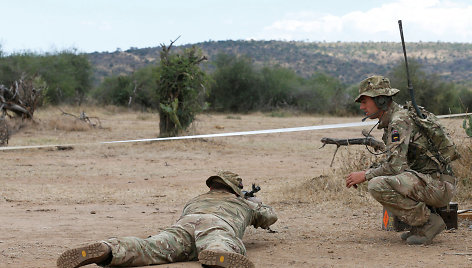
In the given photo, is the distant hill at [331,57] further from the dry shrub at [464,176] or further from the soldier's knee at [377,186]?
the soldier's knee at [377,186]

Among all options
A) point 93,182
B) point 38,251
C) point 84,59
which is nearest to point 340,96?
point 84,59

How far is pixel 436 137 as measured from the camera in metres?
5.55

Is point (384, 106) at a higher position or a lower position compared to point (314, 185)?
higher

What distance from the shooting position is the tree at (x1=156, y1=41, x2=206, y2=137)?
53.0 feet

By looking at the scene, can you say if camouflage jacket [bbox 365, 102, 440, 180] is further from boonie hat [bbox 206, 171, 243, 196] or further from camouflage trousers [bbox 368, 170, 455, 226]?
boonie hat [bbox 206, 171, 243, 196]

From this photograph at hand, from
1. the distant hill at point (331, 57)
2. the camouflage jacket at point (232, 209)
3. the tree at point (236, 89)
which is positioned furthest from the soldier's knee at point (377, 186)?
the distant hill at point (331, 57)

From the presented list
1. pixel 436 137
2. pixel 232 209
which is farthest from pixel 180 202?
pixel 436 137

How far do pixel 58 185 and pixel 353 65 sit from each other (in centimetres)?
6645

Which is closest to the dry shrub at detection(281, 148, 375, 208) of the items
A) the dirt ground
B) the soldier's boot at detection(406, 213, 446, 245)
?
the dirt ground

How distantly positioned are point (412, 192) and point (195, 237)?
6.25 ft

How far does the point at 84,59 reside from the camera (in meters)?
42.8

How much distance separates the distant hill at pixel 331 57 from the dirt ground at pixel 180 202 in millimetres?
53185

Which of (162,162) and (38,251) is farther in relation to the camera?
(162,162)

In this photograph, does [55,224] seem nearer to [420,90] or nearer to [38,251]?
[38,251]
